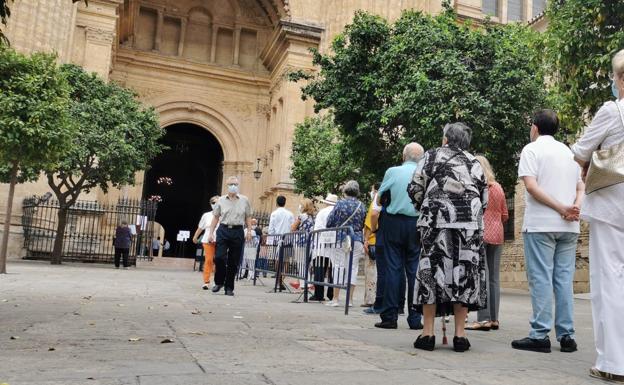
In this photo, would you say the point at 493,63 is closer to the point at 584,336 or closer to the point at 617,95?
the point at 584,336

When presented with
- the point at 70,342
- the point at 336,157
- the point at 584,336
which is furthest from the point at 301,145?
the point at 70,342

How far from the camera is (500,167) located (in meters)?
14.5

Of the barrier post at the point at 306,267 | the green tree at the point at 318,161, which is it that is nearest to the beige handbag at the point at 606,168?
the barrier post at the point at 306,267

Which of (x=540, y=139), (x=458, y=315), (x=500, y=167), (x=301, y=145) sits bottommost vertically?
(x=458, y=315)

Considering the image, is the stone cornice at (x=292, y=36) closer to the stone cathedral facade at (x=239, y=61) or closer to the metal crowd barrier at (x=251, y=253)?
the stone cathedral facade at (x=239, y=61)

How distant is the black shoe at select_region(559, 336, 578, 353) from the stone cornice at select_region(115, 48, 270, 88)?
26.1 metres

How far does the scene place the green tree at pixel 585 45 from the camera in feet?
33.4

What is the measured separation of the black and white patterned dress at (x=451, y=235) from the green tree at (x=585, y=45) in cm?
708

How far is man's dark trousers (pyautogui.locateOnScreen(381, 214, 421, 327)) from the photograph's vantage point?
5578 mm

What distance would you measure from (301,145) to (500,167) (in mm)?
9059

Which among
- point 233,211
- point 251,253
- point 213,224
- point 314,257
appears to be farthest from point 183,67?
point 314,257

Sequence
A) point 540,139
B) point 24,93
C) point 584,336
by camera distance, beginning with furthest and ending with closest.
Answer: point 24,93
point 584,336
point 540,139

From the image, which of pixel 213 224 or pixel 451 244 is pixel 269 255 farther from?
pixel 451 244

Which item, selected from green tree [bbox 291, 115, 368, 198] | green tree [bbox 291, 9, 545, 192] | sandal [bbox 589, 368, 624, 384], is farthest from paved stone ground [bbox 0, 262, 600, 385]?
green tree [bbox 291, 115, 368, 198]
